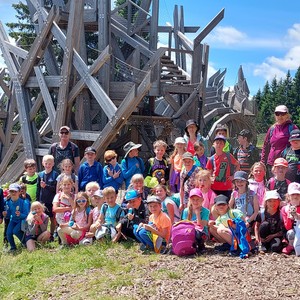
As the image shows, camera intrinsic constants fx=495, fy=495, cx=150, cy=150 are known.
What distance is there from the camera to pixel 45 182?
24.4ft

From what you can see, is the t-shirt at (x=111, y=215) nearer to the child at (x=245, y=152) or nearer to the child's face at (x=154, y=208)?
the child's face at (x=154, y=208)

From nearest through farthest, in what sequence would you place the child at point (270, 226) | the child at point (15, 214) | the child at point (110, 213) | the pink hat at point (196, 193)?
the child at point (270, 226) → the pink hat at point (196, 193) → the child at point (110, 213) → the child at point (15, 214)

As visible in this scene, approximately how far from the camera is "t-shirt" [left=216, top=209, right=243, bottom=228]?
230 inches

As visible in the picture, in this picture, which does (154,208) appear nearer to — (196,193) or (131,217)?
(131,217)

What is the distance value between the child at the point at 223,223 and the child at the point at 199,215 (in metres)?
0.11

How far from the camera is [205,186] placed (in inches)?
251

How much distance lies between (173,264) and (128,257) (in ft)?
2.31

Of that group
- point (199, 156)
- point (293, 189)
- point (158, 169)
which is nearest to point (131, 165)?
point (158, 169)

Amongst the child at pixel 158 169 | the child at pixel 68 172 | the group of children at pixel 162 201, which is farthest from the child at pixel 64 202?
the child at pixel 158 169

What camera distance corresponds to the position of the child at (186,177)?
21.9ft

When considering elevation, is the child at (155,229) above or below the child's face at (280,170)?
below

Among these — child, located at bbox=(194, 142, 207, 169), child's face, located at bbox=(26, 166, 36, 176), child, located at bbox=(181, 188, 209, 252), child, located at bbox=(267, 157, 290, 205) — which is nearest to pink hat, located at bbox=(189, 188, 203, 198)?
child, located at bbox=(181, 188, 209, 252)

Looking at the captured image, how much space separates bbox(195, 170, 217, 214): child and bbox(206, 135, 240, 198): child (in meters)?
0.37

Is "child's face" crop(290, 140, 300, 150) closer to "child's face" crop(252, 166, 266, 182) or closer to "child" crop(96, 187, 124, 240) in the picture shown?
"child's face" crop(252, 166, 266, 182)
